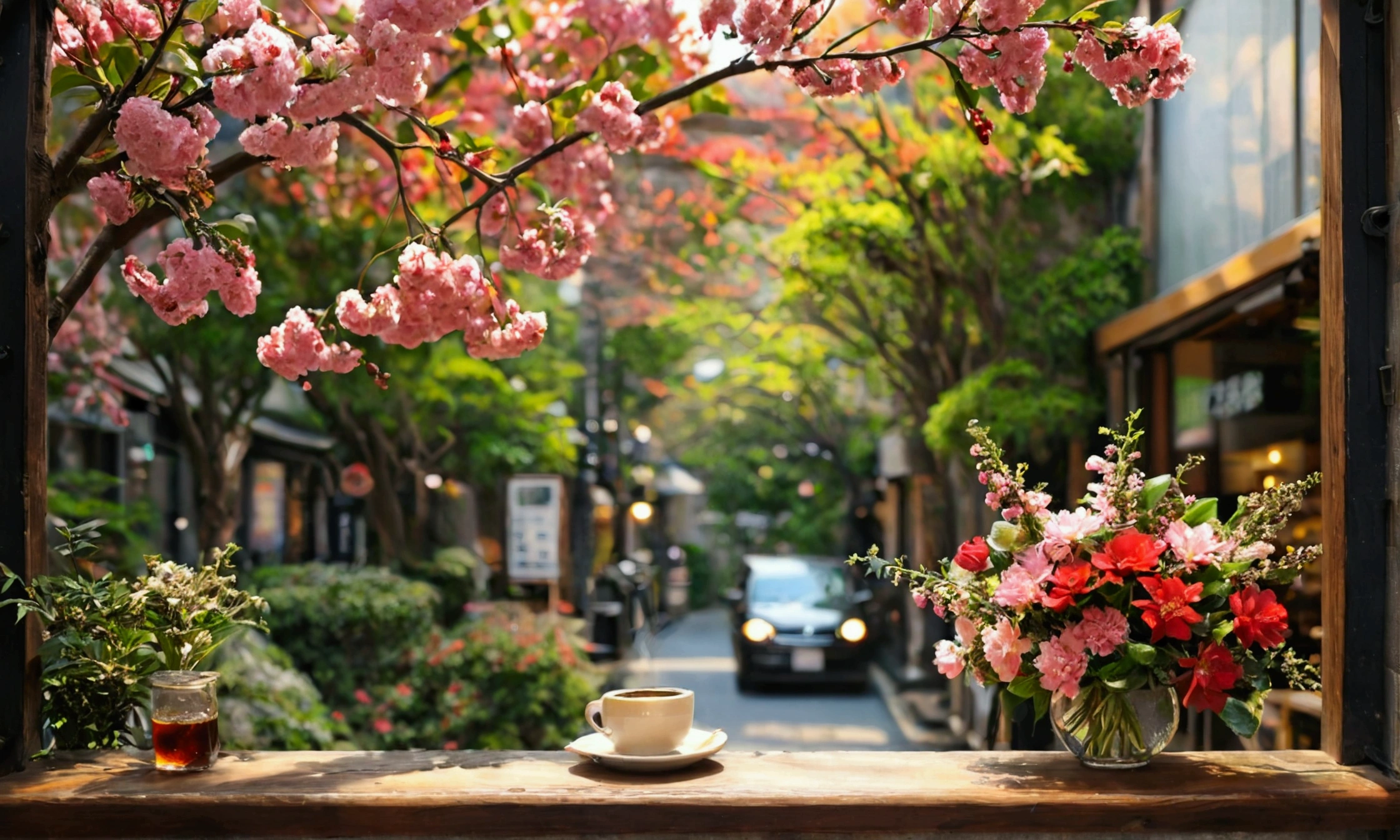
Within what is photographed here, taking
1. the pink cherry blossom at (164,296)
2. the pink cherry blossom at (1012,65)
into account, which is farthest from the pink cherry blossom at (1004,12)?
the pink cherry blossom at (164,296)

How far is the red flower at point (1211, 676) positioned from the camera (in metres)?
2.47

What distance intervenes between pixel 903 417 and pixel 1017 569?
10.6 m

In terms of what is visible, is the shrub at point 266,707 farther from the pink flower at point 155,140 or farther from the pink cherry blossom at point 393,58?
the pink cherry blossom at point 393,58

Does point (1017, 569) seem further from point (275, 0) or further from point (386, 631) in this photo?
point (386, 631)

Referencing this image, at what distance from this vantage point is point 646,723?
104 inches

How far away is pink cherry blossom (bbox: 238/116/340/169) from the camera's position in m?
2.78

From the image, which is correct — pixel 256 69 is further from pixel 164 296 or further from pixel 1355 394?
pixel 1355 394

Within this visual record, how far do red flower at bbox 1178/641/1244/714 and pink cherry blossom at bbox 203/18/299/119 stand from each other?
220 centimetres

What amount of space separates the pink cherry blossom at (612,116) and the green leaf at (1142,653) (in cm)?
179

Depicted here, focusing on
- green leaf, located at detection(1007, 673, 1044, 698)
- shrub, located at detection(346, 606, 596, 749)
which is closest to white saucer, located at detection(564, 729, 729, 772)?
green leaf, located at detection(1007, 673, 1044, 698)

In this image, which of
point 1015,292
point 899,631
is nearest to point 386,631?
point 1015,292

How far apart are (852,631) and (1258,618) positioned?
1280 cm

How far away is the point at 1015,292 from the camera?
9.23 m

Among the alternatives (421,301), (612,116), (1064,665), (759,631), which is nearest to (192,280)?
(421,301)
